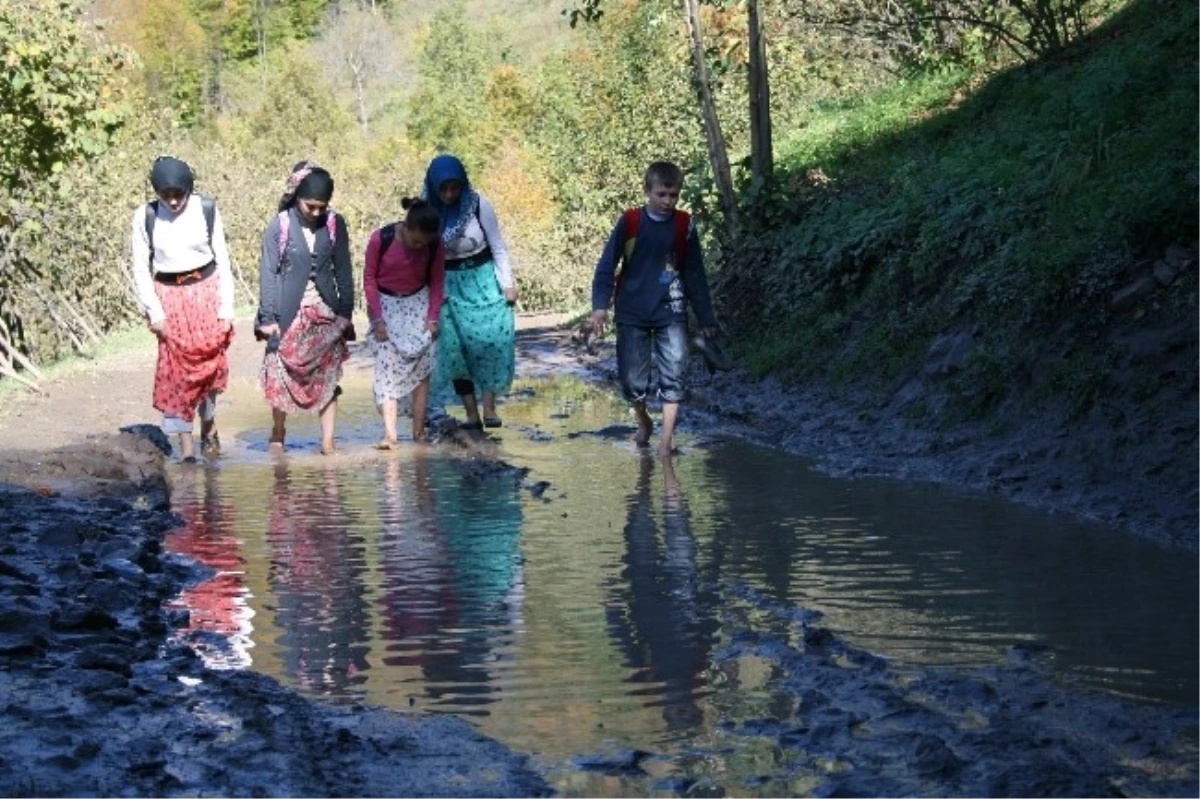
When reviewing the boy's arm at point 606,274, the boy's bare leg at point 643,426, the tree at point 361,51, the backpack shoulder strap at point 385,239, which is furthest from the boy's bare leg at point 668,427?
the tree at point 361,51

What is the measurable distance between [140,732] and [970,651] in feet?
8.49

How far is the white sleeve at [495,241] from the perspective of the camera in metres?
12.6

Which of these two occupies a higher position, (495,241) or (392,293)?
(495,241)

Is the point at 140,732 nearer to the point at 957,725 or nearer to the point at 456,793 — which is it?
the point at 456,793

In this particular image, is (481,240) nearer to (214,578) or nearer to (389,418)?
(389,418)

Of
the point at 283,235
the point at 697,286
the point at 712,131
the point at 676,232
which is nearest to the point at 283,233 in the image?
the point at 283,235

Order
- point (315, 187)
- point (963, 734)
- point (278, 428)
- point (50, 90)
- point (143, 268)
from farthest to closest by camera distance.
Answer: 1. point (50, 90)
2. point (278, 428)
3. point (315, 187)
4. point (143, 268)
5. point (963, 734)

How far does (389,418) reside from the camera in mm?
12250

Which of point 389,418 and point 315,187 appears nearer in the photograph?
point 315,187

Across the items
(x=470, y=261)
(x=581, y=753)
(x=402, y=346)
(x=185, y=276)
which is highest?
(x=470, y=261)

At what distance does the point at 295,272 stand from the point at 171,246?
89 centimetres

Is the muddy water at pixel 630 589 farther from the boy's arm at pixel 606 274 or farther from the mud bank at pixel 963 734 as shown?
the boy's arm at pixel 606 274

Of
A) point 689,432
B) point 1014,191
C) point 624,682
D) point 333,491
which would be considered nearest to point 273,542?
point 333,491

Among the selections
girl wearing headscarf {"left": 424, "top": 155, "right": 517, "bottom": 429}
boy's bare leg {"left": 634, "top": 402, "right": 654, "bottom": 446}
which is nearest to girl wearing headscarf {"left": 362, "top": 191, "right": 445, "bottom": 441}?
girl wearing headscarf {"left": 424, "top": 155, "right": 517, "bottom": 429}
